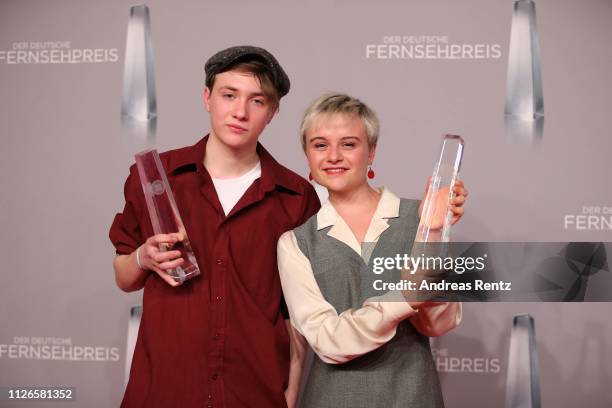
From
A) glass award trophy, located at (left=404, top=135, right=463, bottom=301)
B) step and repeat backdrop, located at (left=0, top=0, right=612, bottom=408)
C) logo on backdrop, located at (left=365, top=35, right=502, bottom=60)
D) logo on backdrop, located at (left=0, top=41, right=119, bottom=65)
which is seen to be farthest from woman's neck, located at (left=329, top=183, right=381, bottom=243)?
logo on backdrop, located at (left=0, top=41, right=119, bottom=65)

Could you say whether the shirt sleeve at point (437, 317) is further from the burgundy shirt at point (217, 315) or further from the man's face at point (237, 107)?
the man's face at point (237, 107)

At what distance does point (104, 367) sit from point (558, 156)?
6.37ft

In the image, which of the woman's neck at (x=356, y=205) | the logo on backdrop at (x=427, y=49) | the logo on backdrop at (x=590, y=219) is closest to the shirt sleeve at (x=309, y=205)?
the woman's neck at (x=356, y=205)

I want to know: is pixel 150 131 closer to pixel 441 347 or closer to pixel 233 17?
pixel 233 17

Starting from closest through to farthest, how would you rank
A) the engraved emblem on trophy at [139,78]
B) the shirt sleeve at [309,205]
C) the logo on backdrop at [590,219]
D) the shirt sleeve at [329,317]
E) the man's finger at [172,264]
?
the shirt sleeve at [329,317], the man's finger at [172,264], the shirt sleeve at [309,205], the logo on backdrop at [590,219], the engraved emblem on trophy at [139,78]

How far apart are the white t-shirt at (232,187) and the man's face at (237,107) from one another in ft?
0.34

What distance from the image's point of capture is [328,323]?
155 centimetres

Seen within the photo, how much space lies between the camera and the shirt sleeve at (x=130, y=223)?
5.90 feet

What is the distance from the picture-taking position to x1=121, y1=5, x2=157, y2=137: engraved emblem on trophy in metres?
2.59

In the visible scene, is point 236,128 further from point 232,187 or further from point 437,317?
point 437,317

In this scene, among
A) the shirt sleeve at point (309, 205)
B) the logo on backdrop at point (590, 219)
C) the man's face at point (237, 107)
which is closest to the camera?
the man's face at point (237, 107)

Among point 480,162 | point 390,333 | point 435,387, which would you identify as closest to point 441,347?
point 480,162

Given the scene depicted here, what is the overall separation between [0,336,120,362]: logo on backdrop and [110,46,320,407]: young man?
38.0 inches

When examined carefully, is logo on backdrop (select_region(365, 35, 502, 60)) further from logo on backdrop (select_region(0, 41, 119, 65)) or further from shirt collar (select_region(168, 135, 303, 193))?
logo on backdrop (select_region(0, 41, 119, 65))
